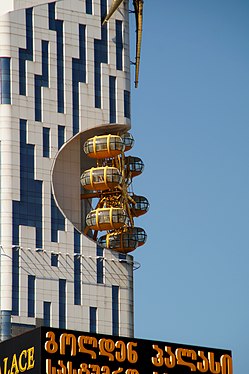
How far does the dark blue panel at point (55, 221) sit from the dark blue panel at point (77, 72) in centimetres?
838

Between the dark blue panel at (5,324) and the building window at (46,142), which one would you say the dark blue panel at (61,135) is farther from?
the dark blue panel at (5,324)

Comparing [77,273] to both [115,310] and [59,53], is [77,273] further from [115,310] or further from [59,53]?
[59,53]

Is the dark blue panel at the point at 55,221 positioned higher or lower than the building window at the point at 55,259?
higher

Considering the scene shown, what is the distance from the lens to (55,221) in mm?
192750

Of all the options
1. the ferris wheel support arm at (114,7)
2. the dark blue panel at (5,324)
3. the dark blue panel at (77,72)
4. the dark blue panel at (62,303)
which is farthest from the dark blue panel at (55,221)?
the ferris wheel support arm at (114,7)

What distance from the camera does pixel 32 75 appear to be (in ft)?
640

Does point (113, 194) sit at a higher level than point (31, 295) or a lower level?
higher

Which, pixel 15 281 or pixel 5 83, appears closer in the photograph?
pixel 15 281

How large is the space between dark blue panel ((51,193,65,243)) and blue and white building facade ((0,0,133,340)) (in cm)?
10

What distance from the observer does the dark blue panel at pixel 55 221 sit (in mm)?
192250

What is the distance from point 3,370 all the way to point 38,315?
52.8 meters

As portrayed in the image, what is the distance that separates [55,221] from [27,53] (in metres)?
17.1

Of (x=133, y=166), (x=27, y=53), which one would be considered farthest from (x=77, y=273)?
(x=27, y=53)

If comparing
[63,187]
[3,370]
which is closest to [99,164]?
[63,187]
